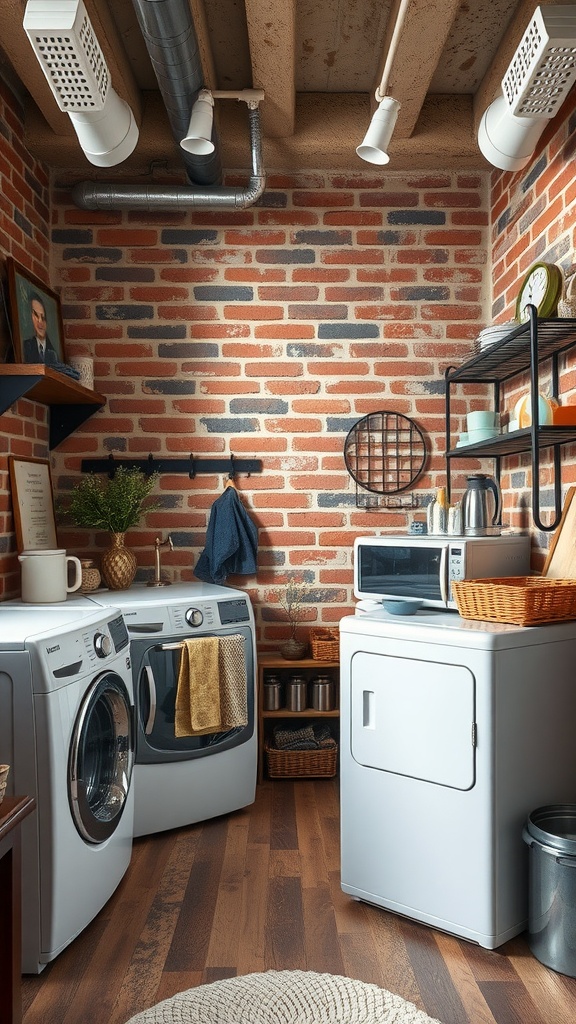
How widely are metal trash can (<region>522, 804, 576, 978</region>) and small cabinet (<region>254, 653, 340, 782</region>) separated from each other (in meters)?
1.33

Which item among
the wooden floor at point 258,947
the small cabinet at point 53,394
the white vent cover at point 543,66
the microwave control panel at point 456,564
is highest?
the white vent cover at point 543,66

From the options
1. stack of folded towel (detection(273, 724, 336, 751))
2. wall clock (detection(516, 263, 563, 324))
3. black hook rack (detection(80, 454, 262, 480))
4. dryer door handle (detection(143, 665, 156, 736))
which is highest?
wall clock (detection(516, 263, 563, 324))

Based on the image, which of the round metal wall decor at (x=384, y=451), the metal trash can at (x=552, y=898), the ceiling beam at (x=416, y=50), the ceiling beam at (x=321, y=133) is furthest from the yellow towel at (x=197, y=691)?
the ceiling beam at (x=416, y=50)

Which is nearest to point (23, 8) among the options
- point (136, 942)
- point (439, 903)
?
point (136, 942)

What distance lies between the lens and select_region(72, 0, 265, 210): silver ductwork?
7.14 feet

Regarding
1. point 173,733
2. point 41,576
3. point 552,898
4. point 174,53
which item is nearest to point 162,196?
point 174,53

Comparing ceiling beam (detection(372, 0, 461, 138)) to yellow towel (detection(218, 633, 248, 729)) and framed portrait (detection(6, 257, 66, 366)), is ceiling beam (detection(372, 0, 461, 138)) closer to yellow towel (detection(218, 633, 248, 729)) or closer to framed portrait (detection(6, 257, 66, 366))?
framed portrait (detection(6, 257, 66, 366))

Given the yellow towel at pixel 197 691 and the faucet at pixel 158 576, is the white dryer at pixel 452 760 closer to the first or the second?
the yellow towel at pixel 197 691

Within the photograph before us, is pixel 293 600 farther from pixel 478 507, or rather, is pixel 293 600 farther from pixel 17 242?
pixel 17 242

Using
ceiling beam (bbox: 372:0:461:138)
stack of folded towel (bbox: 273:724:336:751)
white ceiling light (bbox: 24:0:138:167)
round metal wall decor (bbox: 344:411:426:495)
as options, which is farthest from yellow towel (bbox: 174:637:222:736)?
ceiling beam (bbox: 372:0:461:138)

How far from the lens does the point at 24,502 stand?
2.93 metres

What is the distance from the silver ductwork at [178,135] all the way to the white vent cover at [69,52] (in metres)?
0.20

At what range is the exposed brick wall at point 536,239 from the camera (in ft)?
8.13

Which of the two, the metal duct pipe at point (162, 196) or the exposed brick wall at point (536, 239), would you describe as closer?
the exposed brick wall at point (536, 239)
